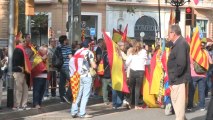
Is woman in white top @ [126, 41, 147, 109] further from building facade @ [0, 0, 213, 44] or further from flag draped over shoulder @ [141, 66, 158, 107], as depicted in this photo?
building facade @ [0, 0, 213, 44]

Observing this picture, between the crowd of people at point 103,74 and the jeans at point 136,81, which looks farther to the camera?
the jeans at point 136,81

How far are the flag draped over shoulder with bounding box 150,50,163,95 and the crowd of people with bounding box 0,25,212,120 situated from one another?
26 centimetres

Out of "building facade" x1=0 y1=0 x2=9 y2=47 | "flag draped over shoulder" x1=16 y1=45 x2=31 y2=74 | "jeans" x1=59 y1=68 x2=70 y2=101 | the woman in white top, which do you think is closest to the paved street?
the woman in white top

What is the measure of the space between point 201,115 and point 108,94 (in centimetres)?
410

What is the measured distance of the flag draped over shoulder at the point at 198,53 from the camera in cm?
1449

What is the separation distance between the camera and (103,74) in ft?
52.3

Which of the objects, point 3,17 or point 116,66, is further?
point 3,17

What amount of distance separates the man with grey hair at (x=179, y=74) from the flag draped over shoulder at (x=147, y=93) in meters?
4.47

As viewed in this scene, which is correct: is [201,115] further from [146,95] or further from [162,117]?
[146,95]

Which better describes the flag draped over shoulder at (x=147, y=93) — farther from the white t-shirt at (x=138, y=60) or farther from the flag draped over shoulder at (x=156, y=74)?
the white t-shirt at (x=138, y=60)

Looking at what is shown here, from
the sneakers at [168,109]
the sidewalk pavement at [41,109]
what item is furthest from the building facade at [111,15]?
the sneakers at [168,109]

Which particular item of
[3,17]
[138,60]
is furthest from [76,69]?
[3,17]

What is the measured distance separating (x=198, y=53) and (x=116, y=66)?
217cm

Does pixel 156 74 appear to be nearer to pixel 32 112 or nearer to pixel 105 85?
pixel 105 85
